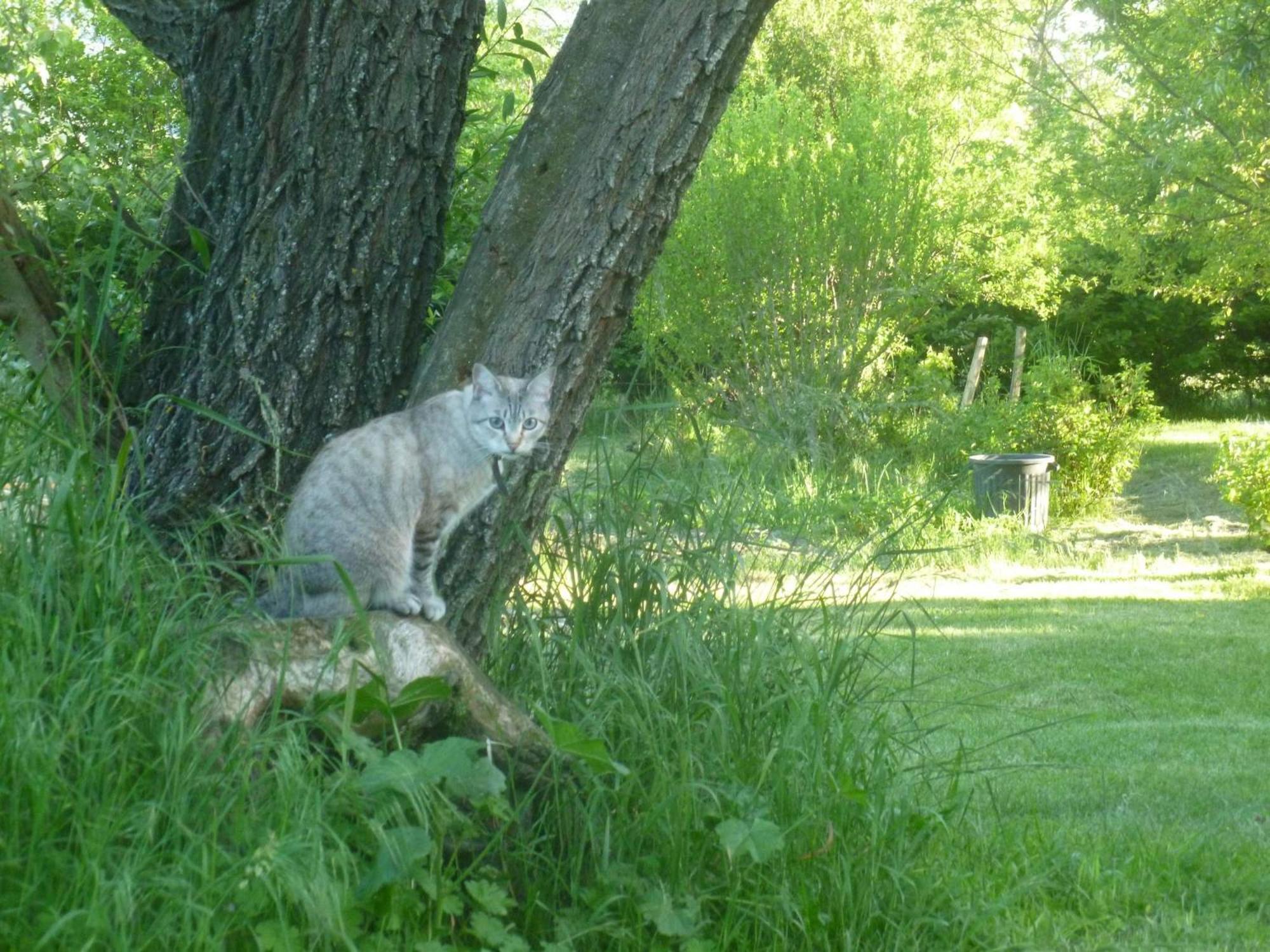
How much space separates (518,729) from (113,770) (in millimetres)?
1161

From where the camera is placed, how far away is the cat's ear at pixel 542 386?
3.82m

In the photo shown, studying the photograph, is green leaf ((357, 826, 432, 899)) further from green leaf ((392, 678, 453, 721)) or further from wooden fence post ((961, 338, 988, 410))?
A: wooden fence post ((961, 338, 988, 410))

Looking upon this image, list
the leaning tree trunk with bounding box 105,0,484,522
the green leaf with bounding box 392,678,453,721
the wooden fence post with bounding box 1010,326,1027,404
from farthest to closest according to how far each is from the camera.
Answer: the wooden fence post with bounding box 1010,326,1027,404 < the leaning tree trunk with bounding box 105,0,484,522 < the green leaf with bounding box 392,678,453,721

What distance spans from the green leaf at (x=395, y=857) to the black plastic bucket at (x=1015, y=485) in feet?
36.9

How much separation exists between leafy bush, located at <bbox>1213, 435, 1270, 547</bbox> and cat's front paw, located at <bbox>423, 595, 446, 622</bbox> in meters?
9.85

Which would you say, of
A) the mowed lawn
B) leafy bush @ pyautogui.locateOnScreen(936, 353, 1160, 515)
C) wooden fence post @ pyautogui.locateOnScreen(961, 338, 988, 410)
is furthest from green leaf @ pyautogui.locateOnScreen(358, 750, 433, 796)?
wooden fence post @ pyautogui.locateOnScreen(961, 338, 988, 410)

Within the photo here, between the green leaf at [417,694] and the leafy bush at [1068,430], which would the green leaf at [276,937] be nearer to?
the green leaf at [417,694]

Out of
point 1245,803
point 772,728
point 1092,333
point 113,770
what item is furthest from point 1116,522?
point 113,770

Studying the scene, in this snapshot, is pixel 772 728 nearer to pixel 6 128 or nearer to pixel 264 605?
pixel 264 605

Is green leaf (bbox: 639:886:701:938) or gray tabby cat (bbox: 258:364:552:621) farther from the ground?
gray tabby cat (bbox: 258:364:552:621)

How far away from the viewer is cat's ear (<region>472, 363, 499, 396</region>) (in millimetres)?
3854

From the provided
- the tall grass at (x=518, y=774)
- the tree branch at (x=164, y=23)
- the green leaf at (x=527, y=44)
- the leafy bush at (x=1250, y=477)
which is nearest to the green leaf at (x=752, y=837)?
the tall grass at (x=518, y=774)

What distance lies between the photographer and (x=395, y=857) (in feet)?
9.20

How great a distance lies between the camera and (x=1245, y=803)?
214 inches
